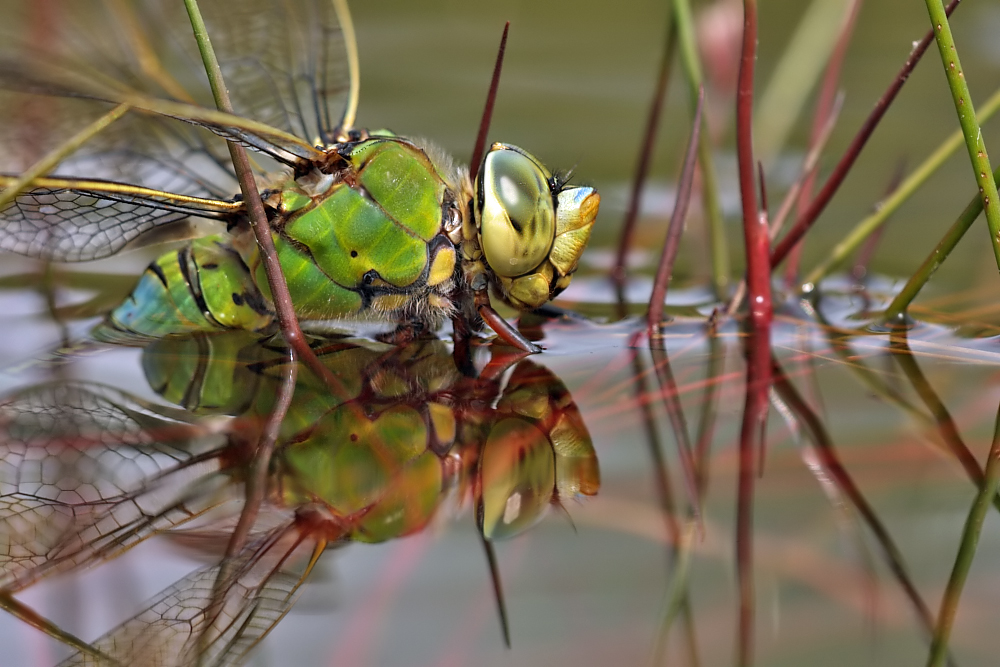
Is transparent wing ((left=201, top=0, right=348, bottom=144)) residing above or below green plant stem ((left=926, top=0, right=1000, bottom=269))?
above

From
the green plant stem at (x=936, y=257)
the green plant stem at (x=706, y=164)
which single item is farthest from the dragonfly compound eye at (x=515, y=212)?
the green plant stem at (x=936, y=257)

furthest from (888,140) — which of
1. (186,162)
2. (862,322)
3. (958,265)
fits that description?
(186,162)

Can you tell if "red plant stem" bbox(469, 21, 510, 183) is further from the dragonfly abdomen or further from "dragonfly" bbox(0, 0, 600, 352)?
the dragonfly abdomen

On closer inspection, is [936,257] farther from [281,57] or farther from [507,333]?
[281,57]

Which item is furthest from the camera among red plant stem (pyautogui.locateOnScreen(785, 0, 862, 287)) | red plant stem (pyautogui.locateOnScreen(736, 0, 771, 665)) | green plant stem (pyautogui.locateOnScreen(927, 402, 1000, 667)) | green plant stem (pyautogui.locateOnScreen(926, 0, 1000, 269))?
red plant stem (pyautogui.locateOnScreen(785, 0, 862, 287))

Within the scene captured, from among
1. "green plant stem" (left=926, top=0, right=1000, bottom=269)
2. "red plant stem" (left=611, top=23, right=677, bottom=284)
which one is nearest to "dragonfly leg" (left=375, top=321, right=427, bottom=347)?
"red plant stem" (left=611, top=23, right=677, bottom=284)

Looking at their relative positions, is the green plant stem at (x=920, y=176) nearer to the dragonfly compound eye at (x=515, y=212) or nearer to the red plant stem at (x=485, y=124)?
the dragonfly compound eye at (x=515, y=212)
